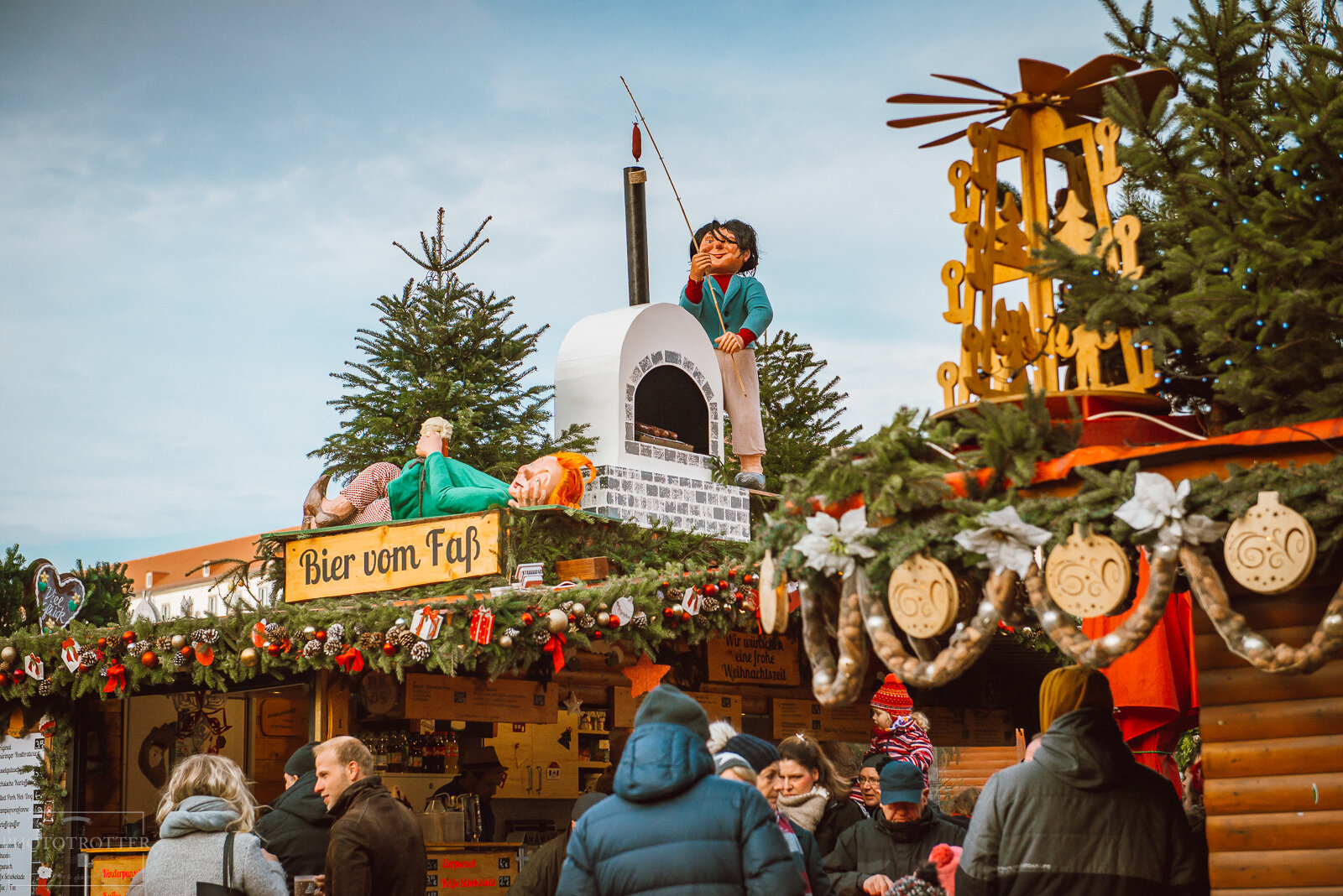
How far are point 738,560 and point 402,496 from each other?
3.12 metres

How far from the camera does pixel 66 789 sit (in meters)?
12.4

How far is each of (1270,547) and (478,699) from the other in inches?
321

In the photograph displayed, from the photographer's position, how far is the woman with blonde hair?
18.3 feet

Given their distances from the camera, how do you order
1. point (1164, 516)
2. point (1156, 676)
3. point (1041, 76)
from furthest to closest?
point (1156, 676) < point (1041, 76) < point (1164, 516)

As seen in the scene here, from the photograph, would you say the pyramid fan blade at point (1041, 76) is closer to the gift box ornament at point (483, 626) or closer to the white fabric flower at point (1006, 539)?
the white fabric flower at point (1006, 539)

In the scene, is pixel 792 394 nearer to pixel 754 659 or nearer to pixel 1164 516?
pixel 754 659

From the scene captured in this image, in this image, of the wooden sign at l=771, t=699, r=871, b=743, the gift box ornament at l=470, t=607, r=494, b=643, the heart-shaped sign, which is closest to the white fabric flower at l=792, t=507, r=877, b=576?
the gift box ornament at l=470, t=607, r=494, b=643

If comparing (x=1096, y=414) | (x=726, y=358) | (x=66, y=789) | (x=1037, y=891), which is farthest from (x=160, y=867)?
(x=726, y=358)

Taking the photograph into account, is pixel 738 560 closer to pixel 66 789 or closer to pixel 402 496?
pixel 402 496

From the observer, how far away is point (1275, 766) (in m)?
4.66

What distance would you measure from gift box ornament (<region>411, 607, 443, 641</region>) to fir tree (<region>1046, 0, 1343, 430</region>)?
5419 millimetres

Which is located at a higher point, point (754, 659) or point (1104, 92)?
point (1104, 92)

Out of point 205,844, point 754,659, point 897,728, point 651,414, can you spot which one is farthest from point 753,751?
point 651,414

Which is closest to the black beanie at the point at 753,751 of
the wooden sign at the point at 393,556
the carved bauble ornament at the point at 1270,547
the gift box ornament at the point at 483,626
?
the carved bauble ornament at the point at 1270,547
